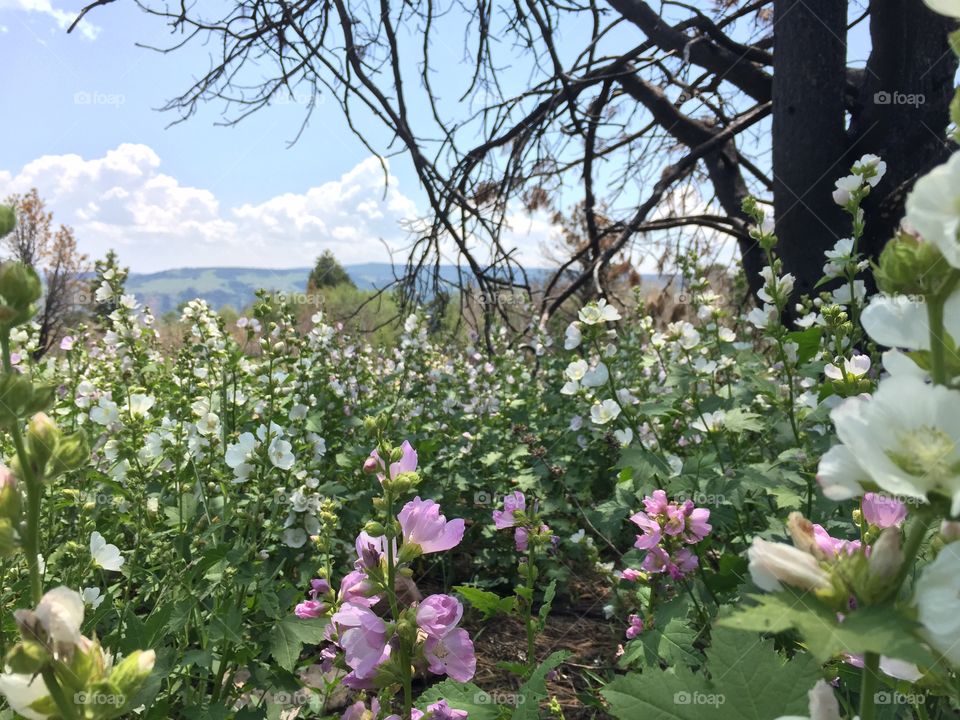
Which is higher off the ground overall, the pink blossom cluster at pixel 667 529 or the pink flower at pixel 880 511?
the pink flower at pixel 880 511

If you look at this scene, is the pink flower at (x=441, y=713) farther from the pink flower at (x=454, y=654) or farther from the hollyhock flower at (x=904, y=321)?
the hollyhock flower at (x=904, y=321)

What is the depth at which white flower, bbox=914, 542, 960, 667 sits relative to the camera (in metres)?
0.48

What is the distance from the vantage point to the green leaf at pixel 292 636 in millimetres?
1779

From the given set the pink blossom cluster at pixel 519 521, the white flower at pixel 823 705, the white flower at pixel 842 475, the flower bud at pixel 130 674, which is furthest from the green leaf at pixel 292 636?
the white flower at pixel 842 475

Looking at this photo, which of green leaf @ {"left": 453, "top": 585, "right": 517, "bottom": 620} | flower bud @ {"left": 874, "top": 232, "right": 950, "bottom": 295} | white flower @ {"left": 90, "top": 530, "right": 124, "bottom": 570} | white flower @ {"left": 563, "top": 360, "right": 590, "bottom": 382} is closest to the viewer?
flower bud @ {"left": 874, "top": 232, "right": 950, "bottom": 295}

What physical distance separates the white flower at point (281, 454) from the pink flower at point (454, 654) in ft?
4.19

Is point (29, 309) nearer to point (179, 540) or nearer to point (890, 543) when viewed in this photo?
point (890, 543)

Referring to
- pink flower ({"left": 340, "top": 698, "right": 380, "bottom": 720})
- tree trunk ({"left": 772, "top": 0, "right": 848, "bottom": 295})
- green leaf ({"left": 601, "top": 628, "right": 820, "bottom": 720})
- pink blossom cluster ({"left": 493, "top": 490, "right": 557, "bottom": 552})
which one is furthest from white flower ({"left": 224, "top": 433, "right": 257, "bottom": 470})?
tree trunk ({"left": 772, "top": 0, "right": 848, "bottom": 295})

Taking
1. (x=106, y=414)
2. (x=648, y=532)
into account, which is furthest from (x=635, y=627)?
(x=106, y=414)

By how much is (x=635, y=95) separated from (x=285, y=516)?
14.1ft

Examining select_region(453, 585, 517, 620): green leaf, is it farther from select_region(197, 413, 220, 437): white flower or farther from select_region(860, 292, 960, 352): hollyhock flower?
select_region(197, 413, 220, 437): white flower

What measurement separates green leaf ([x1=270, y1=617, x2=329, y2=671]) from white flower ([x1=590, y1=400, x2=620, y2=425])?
1.24 m

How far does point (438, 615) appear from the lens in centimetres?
100

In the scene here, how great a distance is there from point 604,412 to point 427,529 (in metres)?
1.62
